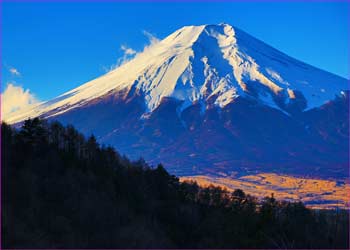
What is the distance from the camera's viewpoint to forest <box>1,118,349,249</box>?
19.2 metres

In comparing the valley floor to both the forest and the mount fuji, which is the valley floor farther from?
the forest

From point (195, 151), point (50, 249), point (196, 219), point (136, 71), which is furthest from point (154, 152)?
point (50, 249)

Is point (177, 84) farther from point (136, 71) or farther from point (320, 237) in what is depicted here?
point (320, 237)

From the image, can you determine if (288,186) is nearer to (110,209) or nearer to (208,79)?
(110,209)

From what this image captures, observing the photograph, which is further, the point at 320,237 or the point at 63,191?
the point at 320,237

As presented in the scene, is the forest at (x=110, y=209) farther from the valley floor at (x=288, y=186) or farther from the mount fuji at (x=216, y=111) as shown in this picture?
the mount fuji at (x=216, y=111)

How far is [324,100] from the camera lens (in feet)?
579

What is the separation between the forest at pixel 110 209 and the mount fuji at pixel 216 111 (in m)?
74.6

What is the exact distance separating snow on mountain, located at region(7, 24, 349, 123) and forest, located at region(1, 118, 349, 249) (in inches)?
4861

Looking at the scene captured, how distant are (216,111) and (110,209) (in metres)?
134

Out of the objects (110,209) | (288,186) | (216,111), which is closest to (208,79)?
(216,111)

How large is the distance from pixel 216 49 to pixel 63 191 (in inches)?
6830

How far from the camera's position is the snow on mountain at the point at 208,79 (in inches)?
6496

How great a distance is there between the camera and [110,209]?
2225 cm
